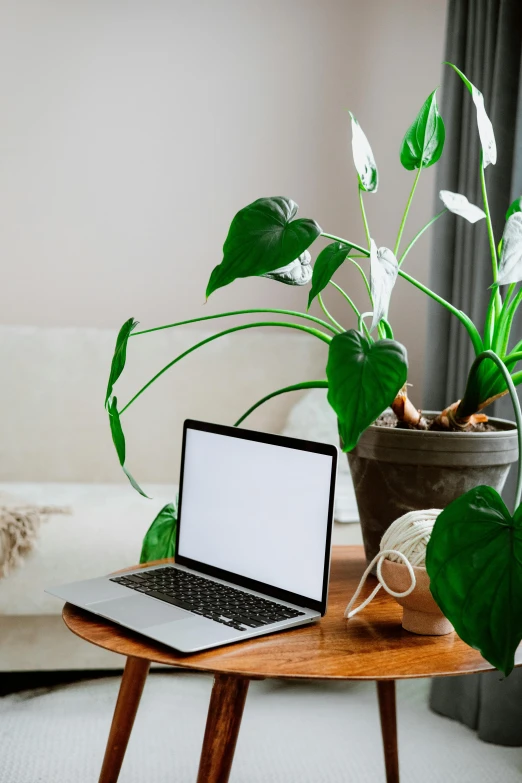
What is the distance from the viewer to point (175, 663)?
849 mm

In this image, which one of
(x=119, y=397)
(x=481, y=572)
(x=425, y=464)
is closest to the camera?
(x=481, y=572)

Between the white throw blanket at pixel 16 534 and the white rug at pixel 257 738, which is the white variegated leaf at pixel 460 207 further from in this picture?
the white throw blanket at pixel 16 534

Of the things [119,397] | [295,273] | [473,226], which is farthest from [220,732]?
[119,397]

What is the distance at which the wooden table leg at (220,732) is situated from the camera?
2.92 feet

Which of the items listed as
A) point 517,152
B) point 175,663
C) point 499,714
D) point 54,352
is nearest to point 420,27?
point 517,152

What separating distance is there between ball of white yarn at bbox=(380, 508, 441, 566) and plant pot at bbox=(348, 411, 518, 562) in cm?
13

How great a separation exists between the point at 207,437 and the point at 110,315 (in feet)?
5.41

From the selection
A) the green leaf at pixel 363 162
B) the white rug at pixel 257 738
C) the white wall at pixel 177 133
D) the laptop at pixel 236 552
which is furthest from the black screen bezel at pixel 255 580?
the white wall at pixel 177 133

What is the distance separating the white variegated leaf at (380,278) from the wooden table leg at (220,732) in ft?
1.30

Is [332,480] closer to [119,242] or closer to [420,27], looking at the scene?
[119,242]

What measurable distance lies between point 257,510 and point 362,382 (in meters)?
0.32

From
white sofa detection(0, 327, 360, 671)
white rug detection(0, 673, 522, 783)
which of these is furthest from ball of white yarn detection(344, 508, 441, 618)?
white sofa detection(0, 327, 360, 671)

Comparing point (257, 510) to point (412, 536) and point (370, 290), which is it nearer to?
point (412, 536)

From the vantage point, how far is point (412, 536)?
3.20ft
